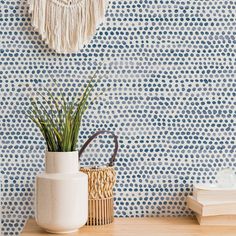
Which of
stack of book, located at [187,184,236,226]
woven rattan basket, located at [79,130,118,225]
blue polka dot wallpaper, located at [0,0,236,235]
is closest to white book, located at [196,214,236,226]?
stack of book, located at [187,184,236,226]

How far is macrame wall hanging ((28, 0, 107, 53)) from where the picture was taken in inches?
66.8

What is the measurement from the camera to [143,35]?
173cm

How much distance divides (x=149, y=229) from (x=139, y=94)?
467 mm

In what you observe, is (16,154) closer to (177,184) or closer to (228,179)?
(177,184)

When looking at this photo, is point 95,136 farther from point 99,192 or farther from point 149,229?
point 149,229

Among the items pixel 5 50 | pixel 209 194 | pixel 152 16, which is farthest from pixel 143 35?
pixel 209 194

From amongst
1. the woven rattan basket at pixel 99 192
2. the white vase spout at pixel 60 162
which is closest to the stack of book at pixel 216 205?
the woven rattan basket at pixel 99 192

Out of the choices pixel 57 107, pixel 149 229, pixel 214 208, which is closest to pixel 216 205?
pixel 214 208

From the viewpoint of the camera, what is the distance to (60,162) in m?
1.49

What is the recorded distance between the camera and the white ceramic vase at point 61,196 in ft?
4.82

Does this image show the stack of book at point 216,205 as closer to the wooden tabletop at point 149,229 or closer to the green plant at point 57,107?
the wooden tabletop at point 149,229

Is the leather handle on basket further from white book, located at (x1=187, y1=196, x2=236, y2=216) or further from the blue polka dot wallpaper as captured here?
white book, located at (x1=187, y1=196, x2=236, y2=216)

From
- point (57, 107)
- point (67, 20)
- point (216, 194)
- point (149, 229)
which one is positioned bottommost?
point (149, 229)

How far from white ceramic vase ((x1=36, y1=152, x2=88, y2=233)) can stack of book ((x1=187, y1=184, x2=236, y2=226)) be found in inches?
14.9
